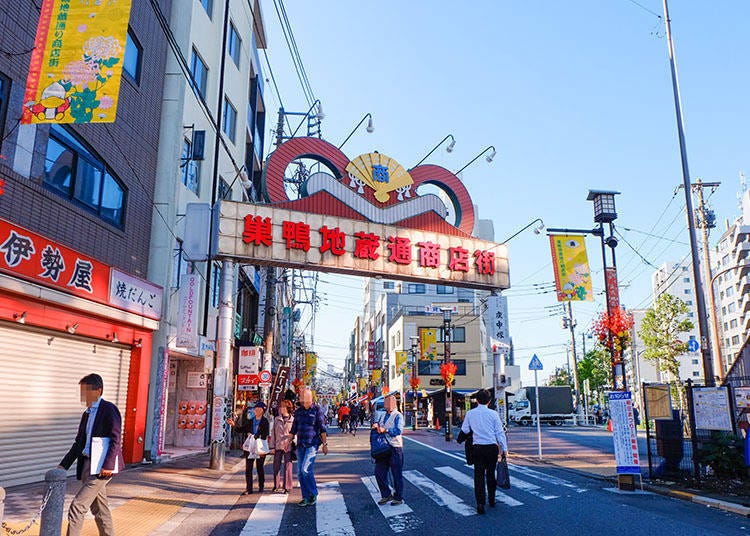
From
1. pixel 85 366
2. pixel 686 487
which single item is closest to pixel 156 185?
pixel 85 366

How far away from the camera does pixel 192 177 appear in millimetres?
21172

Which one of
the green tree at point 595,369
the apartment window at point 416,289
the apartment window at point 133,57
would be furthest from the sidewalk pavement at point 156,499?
the apartment window at point 416,289

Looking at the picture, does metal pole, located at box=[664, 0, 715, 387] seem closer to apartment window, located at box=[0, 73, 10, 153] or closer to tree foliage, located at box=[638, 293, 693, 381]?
apartment window, located at box=[0, 73, 10, 153]

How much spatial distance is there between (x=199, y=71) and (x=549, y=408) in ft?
137

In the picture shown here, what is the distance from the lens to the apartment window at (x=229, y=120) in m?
24.8

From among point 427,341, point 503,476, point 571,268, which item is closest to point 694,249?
point 571,268

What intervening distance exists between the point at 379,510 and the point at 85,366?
8.27 metres

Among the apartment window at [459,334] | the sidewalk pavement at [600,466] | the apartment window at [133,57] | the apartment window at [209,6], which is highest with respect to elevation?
the apartment window at [209,6]

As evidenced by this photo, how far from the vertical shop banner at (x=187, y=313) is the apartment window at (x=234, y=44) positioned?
473 inches

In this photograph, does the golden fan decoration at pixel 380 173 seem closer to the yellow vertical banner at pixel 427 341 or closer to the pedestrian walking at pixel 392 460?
the pedestrian walking at pixel 392 460

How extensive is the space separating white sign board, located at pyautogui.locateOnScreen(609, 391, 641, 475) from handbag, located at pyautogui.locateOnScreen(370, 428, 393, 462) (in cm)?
469

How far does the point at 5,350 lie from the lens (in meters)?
10.7

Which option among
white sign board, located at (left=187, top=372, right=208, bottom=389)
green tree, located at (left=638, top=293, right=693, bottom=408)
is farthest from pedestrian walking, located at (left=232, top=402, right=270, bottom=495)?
green tree, located at (left=638, top=293, right=693, bottom=408)

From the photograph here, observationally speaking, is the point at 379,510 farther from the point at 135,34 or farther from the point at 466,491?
the point at 135,34
